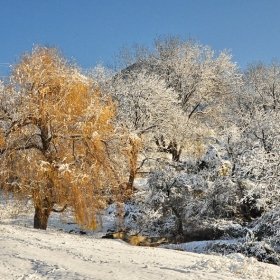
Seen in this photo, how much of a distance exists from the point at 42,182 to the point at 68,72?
4.07 m

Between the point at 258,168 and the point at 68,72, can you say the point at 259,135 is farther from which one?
the point at 68,72

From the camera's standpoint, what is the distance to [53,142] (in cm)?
1162

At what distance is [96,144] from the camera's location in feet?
38.6

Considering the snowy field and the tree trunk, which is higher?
the tree trunk

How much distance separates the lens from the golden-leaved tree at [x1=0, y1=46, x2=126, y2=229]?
441 inches

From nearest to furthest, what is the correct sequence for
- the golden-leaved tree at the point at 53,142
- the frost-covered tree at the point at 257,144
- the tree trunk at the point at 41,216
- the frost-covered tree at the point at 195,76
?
the golden-leaved tree at the point at 53,142 < the frost-covered tree at the point at 257,144 < the tree trunk at the point at 41,216 < the frost-covered tree at the point at 195,76

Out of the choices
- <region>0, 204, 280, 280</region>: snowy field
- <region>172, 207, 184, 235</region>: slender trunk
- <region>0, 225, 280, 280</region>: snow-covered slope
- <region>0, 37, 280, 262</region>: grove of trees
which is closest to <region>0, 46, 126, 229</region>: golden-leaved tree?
<region>0, 37, 280, 262</region>: grove of trees

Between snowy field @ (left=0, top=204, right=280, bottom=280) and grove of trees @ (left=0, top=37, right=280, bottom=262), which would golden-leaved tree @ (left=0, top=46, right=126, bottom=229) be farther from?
snowy field @ (left=0, top=204, right=280, bottom=280)

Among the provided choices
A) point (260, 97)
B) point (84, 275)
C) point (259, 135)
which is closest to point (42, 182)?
point (84, 275)

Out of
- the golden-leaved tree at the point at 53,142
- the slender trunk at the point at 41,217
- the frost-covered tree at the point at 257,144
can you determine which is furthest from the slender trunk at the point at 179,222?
the slender trunk at the point at 41,217

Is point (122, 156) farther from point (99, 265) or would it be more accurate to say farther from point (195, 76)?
point (195, 76)

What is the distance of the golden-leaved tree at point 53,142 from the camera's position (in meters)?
11.2

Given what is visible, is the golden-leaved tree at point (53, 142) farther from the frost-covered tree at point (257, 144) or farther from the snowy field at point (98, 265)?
the frost-covered tree at point (257, 144)

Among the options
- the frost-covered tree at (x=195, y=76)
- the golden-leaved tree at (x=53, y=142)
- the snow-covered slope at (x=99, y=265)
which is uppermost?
the frost-covered tree at (x=195, y=76)
